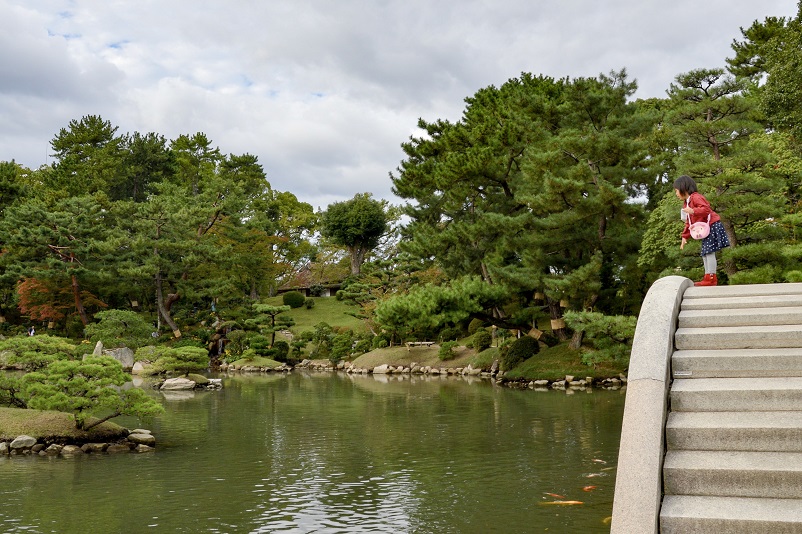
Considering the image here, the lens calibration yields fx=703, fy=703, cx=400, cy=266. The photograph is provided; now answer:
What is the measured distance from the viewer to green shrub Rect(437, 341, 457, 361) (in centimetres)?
2781

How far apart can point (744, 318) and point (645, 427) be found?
2.17 m

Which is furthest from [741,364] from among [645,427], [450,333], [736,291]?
[450,333]

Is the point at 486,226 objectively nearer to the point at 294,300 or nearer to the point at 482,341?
the point at 482,341

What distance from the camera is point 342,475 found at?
30.5ft

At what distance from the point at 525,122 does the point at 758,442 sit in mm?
18426

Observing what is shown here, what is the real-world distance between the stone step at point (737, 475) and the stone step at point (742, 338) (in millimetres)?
1344

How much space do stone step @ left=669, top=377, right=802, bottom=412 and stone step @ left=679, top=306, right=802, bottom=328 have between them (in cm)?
107

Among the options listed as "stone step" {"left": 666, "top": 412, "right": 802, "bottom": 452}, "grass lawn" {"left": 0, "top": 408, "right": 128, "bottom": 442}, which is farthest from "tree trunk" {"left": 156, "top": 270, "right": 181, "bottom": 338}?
"stone step" {"left": 666, "top": 412, "right": 802, "bottom": 452}

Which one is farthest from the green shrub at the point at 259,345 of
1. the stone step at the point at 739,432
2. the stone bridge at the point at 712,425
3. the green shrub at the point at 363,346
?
the stone step at the point at 739,432

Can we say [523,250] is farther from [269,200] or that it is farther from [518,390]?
[269,200]

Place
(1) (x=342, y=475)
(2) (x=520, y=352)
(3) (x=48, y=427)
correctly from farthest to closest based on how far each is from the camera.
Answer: (2) (x=520, y=352) < (3) (x=48, y=427) < (1) (x=342, y=475)

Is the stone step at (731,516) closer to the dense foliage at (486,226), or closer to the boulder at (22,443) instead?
the dense foliage at (486,226)

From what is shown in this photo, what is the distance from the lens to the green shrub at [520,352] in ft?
75.8

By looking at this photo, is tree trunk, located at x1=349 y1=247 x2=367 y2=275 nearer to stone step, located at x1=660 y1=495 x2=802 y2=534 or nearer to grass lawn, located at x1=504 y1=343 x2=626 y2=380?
grass lawn, located at x1=504 y1=343 x2=626 y2=380
